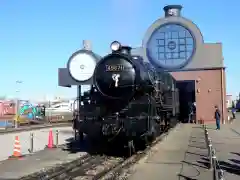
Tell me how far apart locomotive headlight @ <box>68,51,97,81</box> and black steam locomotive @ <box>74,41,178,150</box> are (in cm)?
673

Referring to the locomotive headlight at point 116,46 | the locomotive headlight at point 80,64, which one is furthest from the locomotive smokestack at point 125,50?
the locomotive headlight at point 80,64

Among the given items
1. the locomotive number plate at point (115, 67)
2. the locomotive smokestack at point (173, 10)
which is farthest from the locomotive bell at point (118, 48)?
the locomotive smokestack at point (173, 10)

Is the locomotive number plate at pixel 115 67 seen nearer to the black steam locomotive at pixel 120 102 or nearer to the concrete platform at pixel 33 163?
the black steam locomotive at pixel 120 102

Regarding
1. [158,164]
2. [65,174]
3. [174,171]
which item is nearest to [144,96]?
[158,164]

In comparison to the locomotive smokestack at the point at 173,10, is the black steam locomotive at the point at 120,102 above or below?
below

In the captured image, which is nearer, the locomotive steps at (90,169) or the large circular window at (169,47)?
the locomotive steps at (90,169)

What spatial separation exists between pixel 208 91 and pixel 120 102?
864 inches

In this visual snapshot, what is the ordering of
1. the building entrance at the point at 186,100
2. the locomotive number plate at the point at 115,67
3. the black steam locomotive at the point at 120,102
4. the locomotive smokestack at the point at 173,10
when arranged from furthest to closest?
the locomotive smokestack at the point at 173,10
the building entrance at the point at 186,100
the locomotive number plate at the point at 115,67
the black steam locomotive at the point at 120,102

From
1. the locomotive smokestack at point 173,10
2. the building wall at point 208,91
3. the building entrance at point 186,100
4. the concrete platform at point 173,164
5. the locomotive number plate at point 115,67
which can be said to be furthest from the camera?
the locomotive smokestack at point 173,10

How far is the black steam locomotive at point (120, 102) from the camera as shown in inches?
455

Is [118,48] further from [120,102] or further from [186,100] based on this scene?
[186,100]

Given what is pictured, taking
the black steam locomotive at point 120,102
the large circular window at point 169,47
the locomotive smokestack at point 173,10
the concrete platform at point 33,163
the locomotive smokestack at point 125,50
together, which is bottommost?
the concrete platform at point 33,163

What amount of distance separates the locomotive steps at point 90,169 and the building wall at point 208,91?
68.7ft

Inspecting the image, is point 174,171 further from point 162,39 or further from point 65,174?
point 162,39
